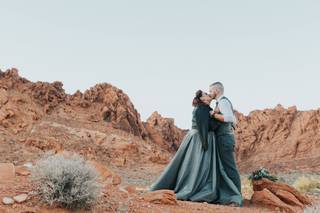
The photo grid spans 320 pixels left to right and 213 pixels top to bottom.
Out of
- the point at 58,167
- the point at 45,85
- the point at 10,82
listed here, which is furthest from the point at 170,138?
the point at 58,167

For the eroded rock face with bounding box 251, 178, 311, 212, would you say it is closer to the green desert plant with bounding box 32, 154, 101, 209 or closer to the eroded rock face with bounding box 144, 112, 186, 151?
the green desert plant with bounding box 32, 154, 101, 209

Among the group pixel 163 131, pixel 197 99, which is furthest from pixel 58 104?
pixel 197 99

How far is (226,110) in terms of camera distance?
852cm

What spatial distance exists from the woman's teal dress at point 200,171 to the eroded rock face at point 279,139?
35.5 m

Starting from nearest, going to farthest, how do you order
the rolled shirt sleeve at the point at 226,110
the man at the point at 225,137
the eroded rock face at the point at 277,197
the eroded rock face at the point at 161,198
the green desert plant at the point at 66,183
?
the green desert plant at the point at 66,183, the eroded rock face at the point at 161,198, the eroded rock face at the point at 277,197, the rolled shirt sleeve at the point at 226,110, the man at the point at 225,137

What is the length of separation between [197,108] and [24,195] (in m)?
3.99

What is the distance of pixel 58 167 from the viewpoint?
5.76 m

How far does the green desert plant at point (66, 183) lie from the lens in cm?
559

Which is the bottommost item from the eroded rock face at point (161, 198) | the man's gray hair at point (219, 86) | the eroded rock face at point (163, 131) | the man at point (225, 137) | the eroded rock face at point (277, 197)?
the eroded rock face at point (161, 198)

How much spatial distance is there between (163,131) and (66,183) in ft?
143

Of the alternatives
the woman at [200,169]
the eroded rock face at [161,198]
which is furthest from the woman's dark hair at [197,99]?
the eroded rock face at [161,198]

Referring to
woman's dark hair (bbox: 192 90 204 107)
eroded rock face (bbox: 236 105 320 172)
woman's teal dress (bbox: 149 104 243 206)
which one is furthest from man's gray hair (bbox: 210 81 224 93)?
eroded rock face (bbox: 236 105 320 172)

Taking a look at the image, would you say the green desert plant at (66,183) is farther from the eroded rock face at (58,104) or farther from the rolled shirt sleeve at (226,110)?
the eroded rock face at (58,104)

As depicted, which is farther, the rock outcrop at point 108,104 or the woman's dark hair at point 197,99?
the rock outcrop at point 108,104
